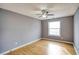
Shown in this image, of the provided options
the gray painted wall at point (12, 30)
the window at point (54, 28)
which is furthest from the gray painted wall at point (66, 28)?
the gray painted wall at point (12, 30)

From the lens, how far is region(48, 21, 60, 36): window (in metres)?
5.97

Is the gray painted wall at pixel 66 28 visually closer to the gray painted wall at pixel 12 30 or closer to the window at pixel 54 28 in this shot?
the window at pixel 54 28

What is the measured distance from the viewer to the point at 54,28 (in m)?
6.27

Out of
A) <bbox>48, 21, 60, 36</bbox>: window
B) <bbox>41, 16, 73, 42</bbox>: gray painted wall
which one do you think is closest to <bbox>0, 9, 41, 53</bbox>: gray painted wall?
<bbox>48, 21, 60, 36</bbox>: window

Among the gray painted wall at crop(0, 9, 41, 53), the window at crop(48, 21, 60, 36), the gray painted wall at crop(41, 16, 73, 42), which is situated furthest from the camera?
the window at crop(48, 21, 60, 36)

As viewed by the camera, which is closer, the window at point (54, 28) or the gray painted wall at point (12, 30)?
the gray painted wall at point (12, 30)

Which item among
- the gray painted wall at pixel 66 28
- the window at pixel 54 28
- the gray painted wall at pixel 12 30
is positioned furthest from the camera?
the window at pixel 54 28

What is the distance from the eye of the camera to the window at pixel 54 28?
5972 millimetres

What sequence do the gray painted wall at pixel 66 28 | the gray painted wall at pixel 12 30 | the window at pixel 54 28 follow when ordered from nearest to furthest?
the gray painted wall at pixel 12 30
the gray painted wall at pixel 66 28
the window at pixel 54 28

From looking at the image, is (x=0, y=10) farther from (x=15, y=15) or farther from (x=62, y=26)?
(x=62, y=26)

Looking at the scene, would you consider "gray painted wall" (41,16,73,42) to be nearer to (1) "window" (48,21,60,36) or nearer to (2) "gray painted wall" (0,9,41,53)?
(1) "window" (48,21,60,36)

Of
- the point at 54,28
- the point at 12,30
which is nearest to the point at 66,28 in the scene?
the point at 54,28
